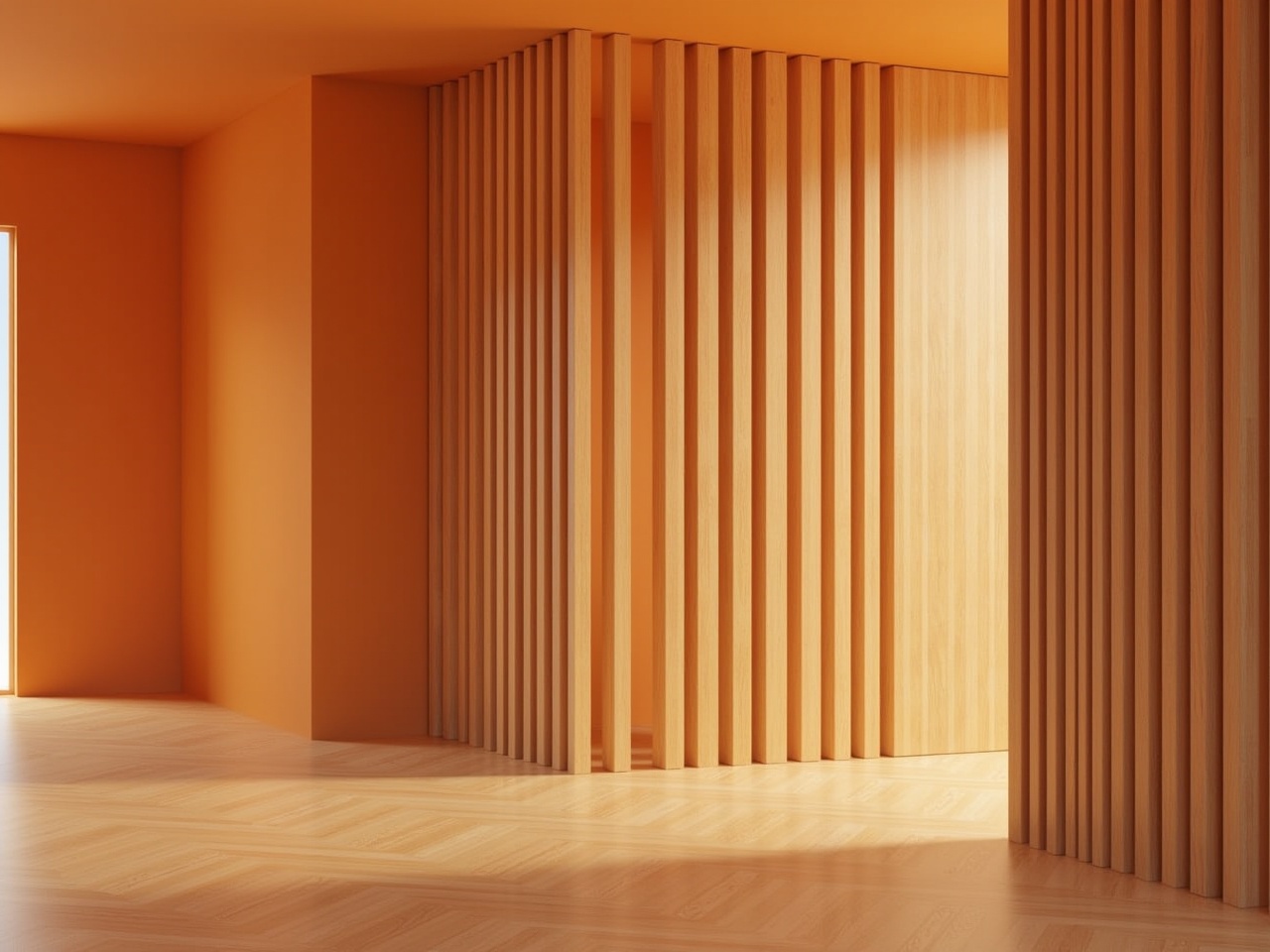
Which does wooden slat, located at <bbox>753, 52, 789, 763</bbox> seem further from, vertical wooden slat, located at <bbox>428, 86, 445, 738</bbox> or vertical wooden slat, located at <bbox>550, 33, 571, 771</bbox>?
vertical wooden slat, located at <bbox>428, 86, 445, 738</bbox>

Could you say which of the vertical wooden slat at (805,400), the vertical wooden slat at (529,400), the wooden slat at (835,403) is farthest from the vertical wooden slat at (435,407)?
the wooden slat at (835,403)

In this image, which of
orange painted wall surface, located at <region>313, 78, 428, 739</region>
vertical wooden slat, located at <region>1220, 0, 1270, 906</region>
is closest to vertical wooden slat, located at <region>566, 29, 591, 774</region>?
orange painted wall surface, located at <region>313, 78, 428, 739</region>

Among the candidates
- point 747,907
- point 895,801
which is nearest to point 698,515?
point 895,801

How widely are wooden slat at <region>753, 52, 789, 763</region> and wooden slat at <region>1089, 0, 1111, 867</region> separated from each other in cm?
218

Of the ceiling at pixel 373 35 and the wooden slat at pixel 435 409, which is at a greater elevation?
the ceiling at pixel 373 35

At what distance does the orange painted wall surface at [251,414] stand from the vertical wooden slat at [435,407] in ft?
1.93

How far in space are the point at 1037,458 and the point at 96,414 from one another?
5.90 metres

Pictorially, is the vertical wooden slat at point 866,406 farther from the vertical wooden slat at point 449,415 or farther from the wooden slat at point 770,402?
the vertical wooden slat at point 449,415

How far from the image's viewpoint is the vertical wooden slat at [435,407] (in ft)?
26.2

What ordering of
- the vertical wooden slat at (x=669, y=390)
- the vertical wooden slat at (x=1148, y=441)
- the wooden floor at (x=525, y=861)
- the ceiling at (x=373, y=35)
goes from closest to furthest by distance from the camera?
the wooden floor at (x=525, y=861) < the vertical wooden slat at (x=1148, y=441) < the ceiling at (x=373, y=35) < the vertical wooden slat at (x=669, y=390)

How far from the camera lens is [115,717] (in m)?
8.53

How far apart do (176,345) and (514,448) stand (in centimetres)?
318

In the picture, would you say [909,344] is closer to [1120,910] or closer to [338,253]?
[338,253]

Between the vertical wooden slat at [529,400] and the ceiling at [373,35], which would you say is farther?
the vertical wooden slat at [529,400]
